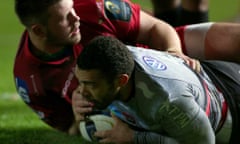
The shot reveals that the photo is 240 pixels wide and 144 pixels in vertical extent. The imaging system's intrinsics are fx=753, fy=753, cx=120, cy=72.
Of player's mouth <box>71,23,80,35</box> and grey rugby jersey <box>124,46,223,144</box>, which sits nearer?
grey rugby jersey <box>124,46,223,144</box>

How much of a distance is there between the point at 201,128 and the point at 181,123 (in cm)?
9

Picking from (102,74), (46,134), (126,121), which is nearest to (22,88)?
(46,134)

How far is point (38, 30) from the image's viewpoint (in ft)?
13.4

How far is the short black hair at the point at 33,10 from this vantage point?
3.95m

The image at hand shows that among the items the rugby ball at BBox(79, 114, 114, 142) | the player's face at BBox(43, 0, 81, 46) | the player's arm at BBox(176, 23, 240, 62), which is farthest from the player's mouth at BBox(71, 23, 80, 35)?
the player's arm at BBox(176, 23, 240, 62)

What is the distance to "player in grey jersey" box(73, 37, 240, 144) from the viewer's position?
3254 millimetres

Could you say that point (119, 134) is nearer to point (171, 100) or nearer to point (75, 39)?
point (171, 100)

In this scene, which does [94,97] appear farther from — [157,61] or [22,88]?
[22,88]

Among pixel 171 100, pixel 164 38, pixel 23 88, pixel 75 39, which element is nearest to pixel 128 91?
pixel 171 100

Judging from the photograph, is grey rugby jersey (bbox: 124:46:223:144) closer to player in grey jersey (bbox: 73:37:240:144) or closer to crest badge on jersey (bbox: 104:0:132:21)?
player in grey jersey (bbox: 73:37:240:144)

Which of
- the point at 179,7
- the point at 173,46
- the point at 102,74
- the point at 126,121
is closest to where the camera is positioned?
the point at 102,74

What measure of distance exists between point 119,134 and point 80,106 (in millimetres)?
370

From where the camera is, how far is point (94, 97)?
3318 millimetres

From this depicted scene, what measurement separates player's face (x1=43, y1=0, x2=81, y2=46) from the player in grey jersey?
0.59 metres
